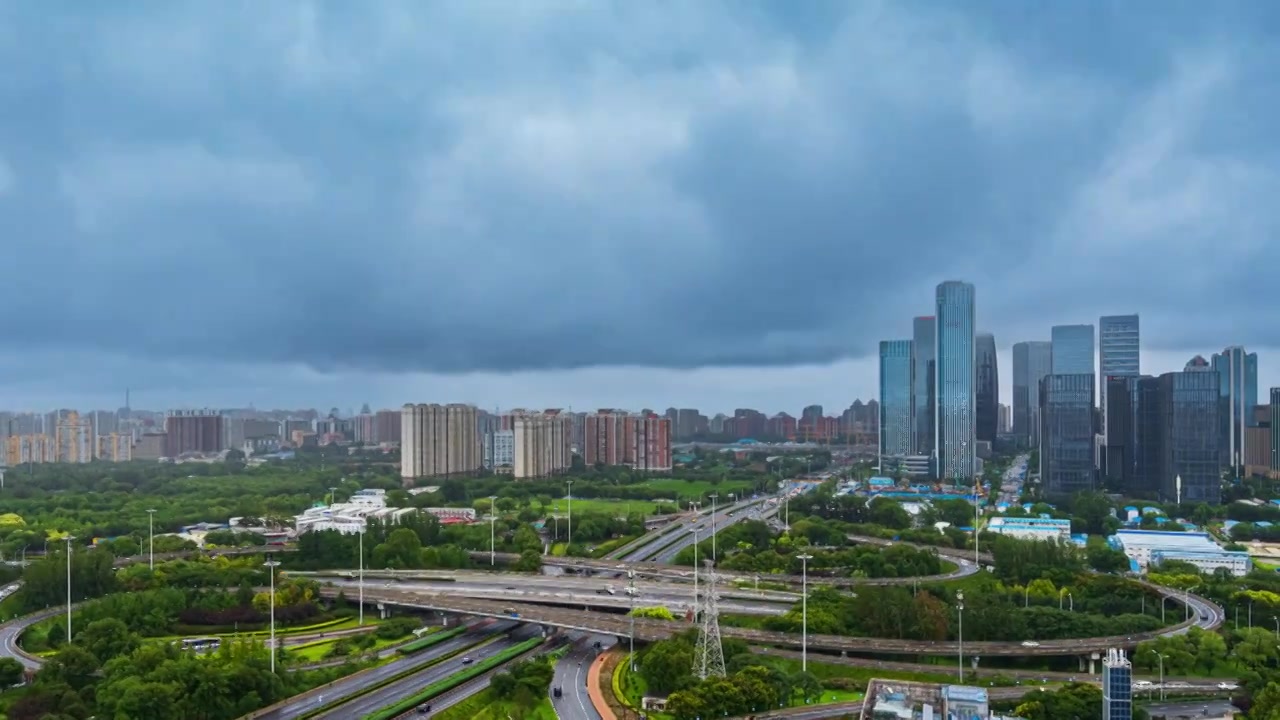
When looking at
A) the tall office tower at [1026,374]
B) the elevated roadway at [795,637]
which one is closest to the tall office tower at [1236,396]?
the tall office tower at [1026,374]

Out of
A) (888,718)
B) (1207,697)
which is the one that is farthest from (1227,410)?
(888,718)

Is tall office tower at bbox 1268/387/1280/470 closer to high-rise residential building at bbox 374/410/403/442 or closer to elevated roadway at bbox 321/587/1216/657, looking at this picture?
elevated roadway at bbox 321/587/1216/657

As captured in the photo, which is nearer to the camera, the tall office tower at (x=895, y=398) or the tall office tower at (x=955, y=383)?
the tall office tower at (x=955, y=383)

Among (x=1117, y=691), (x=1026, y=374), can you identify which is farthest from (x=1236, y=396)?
(x=1117, y=691)

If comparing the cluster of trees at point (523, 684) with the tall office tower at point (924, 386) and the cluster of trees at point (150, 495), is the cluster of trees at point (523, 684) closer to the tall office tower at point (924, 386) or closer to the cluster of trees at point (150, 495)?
the cluster of trees at point (150, 495)

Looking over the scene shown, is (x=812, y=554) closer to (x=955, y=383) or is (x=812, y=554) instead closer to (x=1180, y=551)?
(x=1180, y=551)

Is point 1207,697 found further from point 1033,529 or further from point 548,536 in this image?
point 548,536

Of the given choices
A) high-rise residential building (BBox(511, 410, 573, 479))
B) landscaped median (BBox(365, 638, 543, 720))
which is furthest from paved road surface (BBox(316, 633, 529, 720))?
high-rise residential building (BBox(511, 410, 573, 479))
